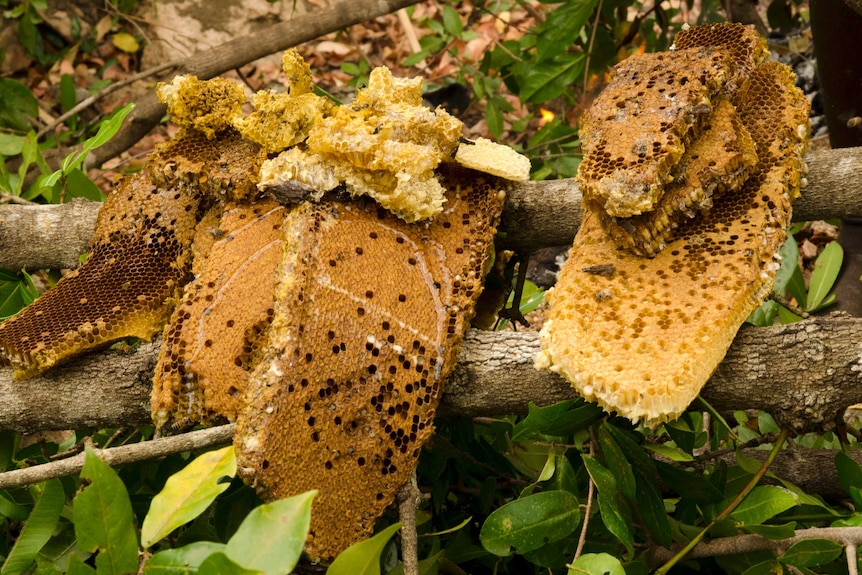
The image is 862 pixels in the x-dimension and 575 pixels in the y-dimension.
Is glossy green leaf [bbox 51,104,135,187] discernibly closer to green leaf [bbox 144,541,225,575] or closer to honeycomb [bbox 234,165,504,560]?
honeycomb [bbox 234,165,504,560]

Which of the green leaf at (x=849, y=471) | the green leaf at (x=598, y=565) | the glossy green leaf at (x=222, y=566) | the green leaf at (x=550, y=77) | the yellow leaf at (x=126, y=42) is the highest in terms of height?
the yellow leaf at (x=126, y=42)

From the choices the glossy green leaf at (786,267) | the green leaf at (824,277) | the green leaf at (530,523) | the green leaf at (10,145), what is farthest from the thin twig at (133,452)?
the green leaf at (10,145)

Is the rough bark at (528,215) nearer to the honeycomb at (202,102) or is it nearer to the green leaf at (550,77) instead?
the honeycomb at (202,102)

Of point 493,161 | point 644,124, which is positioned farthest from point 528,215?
point 644,124

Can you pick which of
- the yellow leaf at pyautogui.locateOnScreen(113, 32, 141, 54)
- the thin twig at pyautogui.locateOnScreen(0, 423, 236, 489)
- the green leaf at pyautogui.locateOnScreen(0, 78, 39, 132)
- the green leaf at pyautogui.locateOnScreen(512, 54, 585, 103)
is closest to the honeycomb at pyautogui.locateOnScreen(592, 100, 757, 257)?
the thin twig at pyautogui.locateOnScreen(0, 423, 236, 489)

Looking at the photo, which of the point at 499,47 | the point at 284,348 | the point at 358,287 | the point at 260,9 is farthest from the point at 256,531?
the point at 260,9

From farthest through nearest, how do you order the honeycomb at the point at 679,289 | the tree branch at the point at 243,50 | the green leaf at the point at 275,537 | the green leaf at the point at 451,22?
1. the green leaf at the point at 451,22
2. the tree branch at the point at 243,50
3. the honeycomb at the point at 679,289
4. the green leaf at the point at 275,537

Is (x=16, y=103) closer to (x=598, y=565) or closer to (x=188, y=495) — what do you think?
(x=188, y=495)
